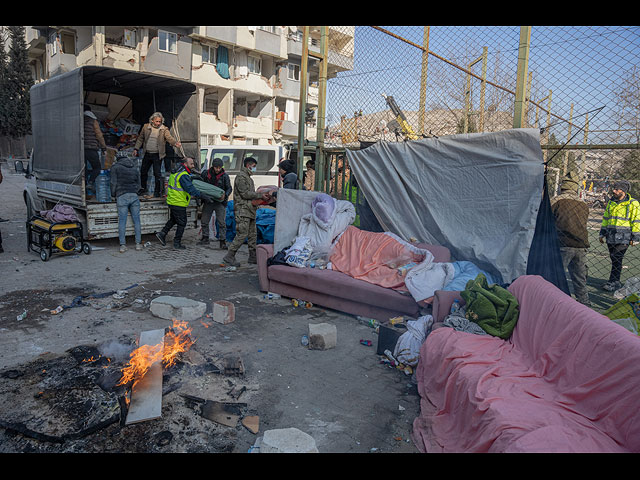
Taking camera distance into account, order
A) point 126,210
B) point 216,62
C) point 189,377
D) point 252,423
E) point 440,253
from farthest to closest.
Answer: point 216,62 < point 126,210 < point 440,253 < point 189,377 < point 252,423

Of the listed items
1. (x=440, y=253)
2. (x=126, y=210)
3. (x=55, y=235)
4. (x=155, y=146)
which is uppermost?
(x=155, y=146)

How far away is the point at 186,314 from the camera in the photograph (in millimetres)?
4980

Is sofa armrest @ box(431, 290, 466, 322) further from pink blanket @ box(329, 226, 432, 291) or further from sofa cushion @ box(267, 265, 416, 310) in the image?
pink blanket @ box(329, 226, 432, 291)

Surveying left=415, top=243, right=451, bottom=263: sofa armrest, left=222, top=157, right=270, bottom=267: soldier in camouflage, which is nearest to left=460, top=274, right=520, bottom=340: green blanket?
left=415, top=243, right=451, bottom=263: sofa armrest

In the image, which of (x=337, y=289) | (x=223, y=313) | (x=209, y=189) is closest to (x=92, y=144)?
(x=209, y=189)

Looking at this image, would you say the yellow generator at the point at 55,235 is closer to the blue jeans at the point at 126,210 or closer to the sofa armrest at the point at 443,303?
the blue jeans at the point at 126,210

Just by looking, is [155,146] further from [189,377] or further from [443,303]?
[443,303]

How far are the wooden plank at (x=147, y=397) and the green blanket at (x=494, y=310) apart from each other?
9.15ft

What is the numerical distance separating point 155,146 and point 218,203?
7.02 ft

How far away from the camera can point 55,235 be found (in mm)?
7582

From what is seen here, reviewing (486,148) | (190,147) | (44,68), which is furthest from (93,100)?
(44,68)

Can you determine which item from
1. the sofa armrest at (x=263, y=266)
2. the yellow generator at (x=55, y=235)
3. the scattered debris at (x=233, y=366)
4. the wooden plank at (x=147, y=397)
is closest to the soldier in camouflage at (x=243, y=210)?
the sofa armrest at (x=263, y=266)
